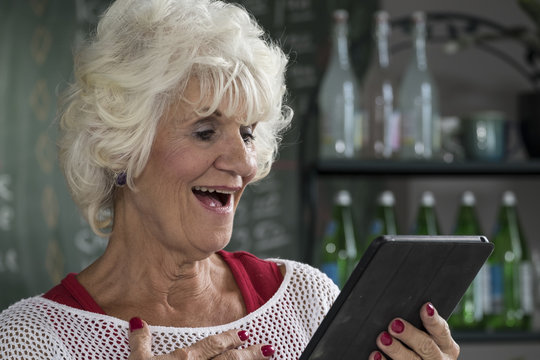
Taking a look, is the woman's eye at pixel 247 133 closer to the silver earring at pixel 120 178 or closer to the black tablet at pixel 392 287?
the silver earring at pixel 120 178

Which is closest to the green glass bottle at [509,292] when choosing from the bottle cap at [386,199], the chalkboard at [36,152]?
the bottle cap at [386,199]

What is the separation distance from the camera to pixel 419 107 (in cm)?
236

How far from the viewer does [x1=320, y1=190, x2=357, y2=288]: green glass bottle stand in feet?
7.72

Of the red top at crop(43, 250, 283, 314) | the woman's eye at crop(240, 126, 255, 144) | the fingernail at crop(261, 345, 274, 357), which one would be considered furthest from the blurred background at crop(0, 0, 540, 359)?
the fingernail at crop(261, 345, 274, 357)

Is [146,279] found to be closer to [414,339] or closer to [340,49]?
[414,339]

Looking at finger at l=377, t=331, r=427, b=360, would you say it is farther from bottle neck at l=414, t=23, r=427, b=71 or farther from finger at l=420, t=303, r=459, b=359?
bottle neck at l=414, t=23, r=427, b=71

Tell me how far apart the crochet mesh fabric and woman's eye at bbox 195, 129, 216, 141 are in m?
0.27

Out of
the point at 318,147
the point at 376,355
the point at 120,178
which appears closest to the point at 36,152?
the point at 318,147

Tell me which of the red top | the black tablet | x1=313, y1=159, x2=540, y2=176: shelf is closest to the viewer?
the black tablet

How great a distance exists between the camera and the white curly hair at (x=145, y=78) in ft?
3.82


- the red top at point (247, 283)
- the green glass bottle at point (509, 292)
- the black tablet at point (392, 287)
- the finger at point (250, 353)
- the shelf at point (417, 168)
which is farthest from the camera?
the green glass bottle at point (509, 292)

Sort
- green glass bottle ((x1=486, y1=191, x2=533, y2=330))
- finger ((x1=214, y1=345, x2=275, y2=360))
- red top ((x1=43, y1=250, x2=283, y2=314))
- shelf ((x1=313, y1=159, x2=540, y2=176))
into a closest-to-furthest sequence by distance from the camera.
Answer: finger ((x1=214, y1=345, x2=275, y2=360))
red top ((x1=43, y1=250, x2=283, y2=314))
shelf ((x1=313, y1=159, x2=540, y2=176))
green glass bottle ((x1=486, y1=191, x2=533, y2=330))

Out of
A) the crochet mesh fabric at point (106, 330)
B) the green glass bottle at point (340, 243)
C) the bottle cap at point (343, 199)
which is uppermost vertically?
the crochet mesh fabric at point (106, 330)

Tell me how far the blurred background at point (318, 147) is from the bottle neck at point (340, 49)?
0.24 feet
